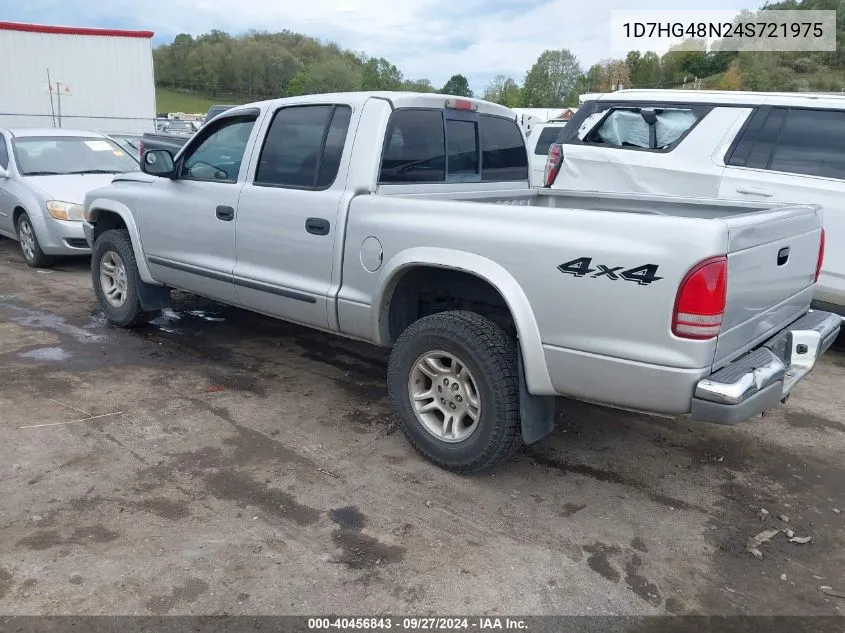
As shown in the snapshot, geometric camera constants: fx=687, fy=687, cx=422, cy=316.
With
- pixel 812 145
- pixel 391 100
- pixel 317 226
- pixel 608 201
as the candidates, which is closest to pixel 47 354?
pixel 317 226

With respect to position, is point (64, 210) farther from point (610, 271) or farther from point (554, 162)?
point (610, 271)

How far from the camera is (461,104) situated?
4371 millimetres

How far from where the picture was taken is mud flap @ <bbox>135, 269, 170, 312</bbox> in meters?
5.51

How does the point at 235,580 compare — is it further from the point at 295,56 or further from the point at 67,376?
the point at 295,56

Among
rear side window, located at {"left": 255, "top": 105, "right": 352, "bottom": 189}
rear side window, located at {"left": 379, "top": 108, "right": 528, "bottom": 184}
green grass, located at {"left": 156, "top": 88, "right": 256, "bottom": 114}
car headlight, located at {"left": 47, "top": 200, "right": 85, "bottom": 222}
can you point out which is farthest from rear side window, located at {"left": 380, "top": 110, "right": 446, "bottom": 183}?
green grass, located at {"left": 156, "top": 88, "right": 256, "bottom": 114}

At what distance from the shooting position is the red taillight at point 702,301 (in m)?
2.60

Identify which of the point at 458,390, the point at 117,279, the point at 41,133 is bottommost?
the point at 458,390

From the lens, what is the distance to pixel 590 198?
4711 millimetres

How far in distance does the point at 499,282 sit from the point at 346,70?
98533mm

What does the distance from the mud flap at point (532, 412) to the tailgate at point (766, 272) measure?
82cm

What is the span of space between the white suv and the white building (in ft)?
63.2

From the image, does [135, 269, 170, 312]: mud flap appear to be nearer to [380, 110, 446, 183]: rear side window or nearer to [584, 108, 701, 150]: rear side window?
[380, 110, 446, 183]: rear side window

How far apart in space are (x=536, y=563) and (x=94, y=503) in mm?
2016

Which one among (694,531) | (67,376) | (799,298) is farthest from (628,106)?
(67,376)
